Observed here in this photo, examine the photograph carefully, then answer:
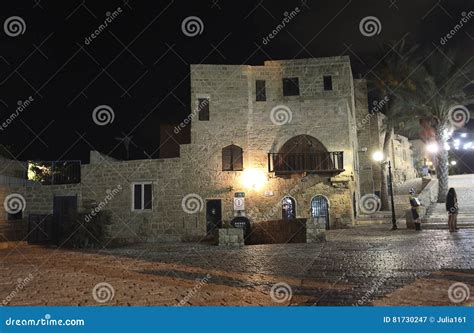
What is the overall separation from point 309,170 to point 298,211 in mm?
2190

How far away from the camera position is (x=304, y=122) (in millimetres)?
20516

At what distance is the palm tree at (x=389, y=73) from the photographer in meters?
23.6

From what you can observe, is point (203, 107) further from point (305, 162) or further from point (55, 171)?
point (55, 171)

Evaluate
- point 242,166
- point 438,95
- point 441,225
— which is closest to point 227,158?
point 242,166

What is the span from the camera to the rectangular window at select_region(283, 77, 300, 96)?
820 inches

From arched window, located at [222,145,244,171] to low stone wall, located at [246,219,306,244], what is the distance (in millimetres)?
4378

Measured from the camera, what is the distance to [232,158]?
790 inches

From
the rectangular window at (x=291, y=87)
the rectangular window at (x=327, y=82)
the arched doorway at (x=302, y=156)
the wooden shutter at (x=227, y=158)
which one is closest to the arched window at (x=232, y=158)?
the wooden shutter at (x=227, y=158)

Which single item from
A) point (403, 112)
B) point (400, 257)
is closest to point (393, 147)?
point (403, 112)

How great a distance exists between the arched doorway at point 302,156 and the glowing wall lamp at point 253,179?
867 mm

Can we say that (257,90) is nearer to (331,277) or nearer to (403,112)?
(403,112)

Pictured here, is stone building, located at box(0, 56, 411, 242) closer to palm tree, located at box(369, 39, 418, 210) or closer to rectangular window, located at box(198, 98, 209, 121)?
rectangular window, located at box(198, 98, 209, 121)

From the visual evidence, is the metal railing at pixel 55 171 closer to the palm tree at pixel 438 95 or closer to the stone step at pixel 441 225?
the stone step at pixel 441 225

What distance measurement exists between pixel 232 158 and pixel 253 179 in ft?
5.05
